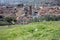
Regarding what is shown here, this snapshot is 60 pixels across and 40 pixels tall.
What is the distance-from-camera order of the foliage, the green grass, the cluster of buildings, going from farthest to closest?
1. the cluster of buildings
2. the foliage
3. the green grass

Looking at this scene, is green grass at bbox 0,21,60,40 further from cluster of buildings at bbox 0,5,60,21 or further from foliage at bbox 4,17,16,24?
cluster of buildings at bbox 0,5,60,21

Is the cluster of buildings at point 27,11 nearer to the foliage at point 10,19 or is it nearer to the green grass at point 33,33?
the foliage at point 10,19

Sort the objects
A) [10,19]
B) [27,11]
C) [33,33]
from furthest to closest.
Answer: [27,11], [10,19], [33,33]

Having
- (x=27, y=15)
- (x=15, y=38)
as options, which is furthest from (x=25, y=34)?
(x=27, y=15)

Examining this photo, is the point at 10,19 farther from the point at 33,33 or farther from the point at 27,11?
the point at 33,33

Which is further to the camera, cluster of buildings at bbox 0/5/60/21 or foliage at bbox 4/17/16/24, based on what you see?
cluster of buildings at bbox 0/5/60/21

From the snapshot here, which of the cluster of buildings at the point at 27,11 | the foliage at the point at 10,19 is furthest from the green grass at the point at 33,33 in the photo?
the cluster of buildings at the point at 27,11

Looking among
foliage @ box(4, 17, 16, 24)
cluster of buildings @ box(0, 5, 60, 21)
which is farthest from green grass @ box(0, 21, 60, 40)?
cluster of buildings @ box(0, 5, 60, 21)

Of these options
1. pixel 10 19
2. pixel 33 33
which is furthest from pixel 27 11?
pixel 33 33

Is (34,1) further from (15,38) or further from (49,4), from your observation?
(15,38)

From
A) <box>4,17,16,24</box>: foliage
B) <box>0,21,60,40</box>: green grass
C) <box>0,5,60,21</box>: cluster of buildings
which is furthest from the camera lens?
<box>0,5,60,21</box>: cluster of buildings

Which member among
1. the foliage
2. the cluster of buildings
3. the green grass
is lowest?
the foliage
